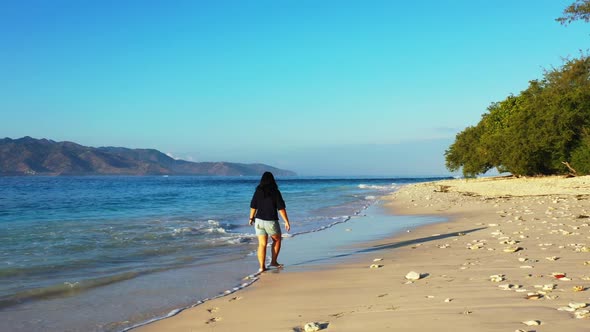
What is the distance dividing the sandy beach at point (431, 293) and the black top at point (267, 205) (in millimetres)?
1423

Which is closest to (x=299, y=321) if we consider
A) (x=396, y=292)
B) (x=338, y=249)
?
(x=396, y=292)

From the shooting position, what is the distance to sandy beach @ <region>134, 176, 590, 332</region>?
4.78 m

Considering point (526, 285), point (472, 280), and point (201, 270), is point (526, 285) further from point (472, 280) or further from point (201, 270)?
point (201, 270)

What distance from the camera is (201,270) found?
32.7 ft

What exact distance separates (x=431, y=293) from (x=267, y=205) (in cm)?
Result: 474

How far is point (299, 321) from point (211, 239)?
10108mm

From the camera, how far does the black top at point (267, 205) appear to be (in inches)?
399

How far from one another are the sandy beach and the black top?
1423 mm

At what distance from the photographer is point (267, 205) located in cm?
1019

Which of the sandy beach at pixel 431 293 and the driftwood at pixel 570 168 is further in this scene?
the driftwood at pixel 570 168

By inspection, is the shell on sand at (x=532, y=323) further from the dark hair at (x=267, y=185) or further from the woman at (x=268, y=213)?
the dark hair at (x=267, y=185)

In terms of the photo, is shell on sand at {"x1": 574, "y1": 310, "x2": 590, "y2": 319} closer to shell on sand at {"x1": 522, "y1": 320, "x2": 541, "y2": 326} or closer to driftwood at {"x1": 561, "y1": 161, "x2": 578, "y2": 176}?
shell on sand at {"x1": 522, "y1": 320, "x2": 541, "y2": 326}

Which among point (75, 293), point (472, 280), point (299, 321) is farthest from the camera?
point (75, 293)

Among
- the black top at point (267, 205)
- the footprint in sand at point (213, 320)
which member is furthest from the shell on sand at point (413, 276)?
the black top at point (267, 205)
